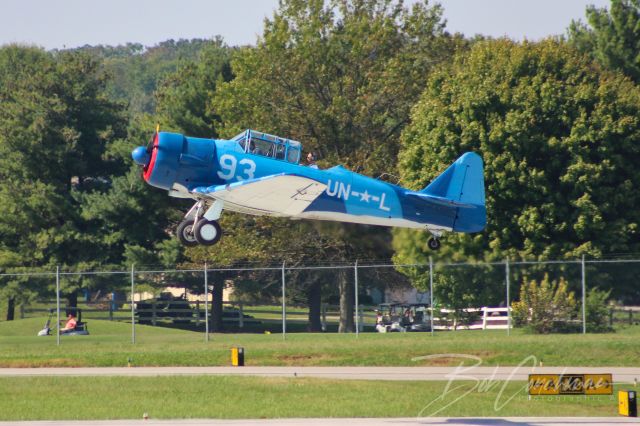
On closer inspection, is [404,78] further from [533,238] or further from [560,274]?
[560,274]

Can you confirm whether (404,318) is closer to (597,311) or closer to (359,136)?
(597,311)

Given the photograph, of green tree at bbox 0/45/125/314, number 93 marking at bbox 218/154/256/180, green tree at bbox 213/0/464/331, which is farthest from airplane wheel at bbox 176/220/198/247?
green tree at bbox 0/45/125/314

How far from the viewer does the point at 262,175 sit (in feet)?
86.7

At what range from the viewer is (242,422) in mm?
19234

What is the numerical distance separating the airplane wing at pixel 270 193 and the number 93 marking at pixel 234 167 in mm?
452

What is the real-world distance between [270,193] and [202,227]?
6.76 feet

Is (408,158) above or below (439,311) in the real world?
above

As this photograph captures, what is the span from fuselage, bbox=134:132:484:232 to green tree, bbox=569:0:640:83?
24119 millimetres

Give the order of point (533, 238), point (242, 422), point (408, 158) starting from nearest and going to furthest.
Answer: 1. point (242, 422)
2. point (533, 238)
3. point (408, 158)

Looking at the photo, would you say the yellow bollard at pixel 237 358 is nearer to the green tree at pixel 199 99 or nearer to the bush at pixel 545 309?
the bush at pixel 545 309

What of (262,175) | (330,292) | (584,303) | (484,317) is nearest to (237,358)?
(262,175)

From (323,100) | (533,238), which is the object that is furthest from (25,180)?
(533,238)

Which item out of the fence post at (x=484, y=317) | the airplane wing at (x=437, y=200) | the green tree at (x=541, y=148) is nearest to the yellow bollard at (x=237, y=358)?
the airplane wing at (x=437, y=200)

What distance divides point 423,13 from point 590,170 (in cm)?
1364
